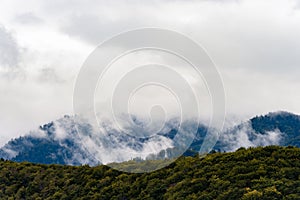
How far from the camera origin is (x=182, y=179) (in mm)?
80938

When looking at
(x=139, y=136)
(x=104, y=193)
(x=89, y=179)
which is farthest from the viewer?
(x=89, y=179)

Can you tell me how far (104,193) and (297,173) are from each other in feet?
95.9

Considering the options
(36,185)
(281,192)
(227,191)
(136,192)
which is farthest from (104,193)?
(281,192)

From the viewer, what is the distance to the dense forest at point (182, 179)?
69825 millimetres

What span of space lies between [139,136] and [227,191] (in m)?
15.9

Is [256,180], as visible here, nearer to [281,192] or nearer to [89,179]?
[281,192]

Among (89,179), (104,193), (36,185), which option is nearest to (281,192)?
(104,193)

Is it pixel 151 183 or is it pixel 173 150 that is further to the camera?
pixel 151 183

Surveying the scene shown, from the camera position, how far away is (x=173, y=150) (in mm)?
68562

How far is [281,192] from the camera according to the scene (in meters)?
67.6

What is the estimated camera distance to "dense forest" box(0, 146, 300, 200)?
69.8 m

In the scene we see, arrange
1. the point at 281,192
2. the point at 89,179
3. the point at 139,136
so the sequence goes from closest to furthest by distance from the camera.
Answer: the point at 139,136 → the point at 281,192 → the point at 89,179

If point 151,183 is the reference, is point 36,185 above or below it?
above

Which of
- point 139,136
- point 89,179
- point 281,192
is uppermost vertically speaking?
point 89,179
